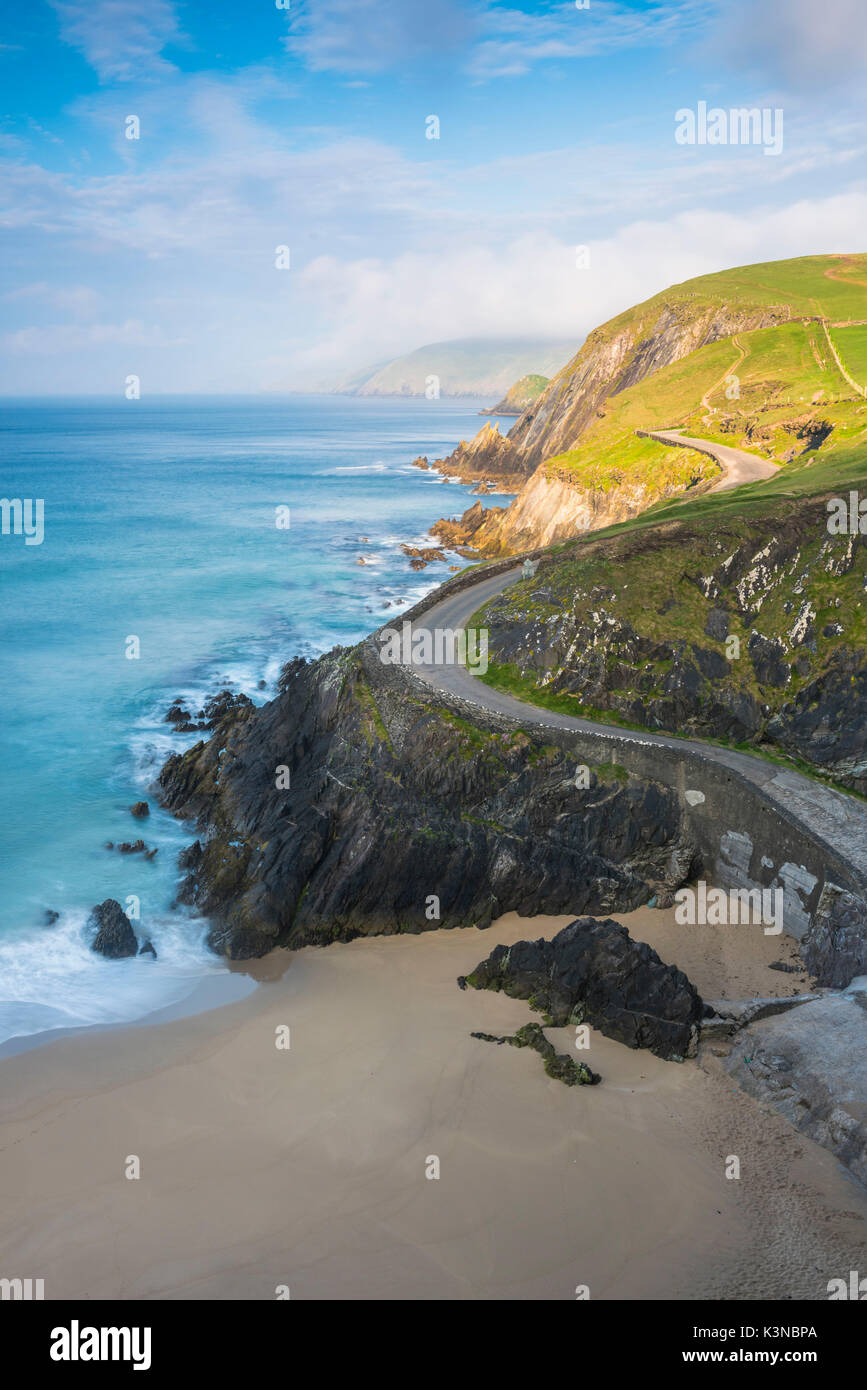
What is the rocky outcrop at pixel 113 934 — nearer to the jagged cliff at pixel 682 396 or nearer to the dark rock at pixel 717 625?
the dark rock at pixel 717 625

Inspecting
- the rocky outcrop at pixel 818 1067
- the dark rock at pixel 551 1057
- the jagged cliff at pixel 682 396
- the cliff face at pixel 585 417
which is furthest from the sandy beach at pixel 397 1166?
the cliff face at pixel 585 417

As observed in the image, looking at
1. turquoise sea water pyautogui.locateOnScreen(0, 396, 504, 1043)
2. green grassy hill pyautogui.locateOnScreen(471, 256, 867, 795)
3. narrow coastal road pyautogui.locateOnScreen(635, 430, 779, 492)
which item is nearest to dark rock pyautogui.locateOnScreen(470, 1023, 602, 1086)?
turquoise sea water pyautogui.locateOnScreen(0, 396, 504, 1043)

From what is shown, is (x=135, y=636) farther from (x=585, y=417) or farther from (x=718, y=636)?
(x=585, y=417)

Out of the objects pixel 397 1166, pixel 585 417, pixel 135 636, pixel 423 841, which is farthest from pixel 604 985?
pixel 585 417

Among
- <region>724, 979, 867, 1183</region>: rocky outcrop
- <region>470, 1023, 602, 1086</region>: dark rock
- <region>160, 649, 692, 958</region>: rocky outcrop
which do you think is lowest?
<region>470, 1023, 602, 1086</region>: dark rock

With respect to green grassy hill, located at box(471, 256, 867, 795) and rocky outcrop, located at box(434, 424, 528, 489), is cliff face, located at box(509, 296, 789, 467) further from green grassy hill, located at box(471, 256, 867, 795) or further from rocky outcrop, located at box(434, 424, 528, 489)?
green grassy hill, located at box(471, 256, 867, 795)

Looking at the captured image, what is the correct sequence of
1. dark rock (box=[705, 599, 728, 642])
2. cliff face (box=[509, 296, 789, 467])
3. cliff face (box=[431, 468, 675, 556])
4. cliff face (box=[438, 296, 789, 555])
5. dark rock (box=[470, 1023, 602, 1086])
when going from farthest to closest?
cliff face (box=[509, 296, 789, 467]) → cliff face (box=[438, 296, 789, 555]) → cliff face (box=[431, 468, 675, 556]) → dark rock (box=[705, 599, 728, 642]) → dark rock (box=[470, 1023, 602, 1086])

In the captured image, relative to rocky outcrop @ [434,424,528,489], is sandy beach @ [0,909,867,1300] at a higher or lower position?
lower
